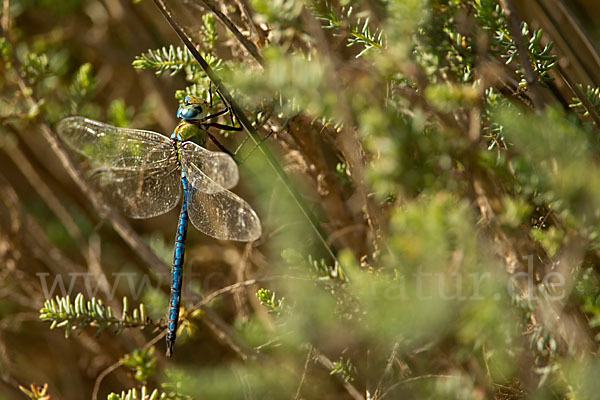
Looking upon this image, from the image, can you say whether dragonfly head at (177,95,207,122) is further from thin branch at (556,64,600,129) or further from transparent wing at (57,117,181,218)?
thin branch at (556,64,600,129)

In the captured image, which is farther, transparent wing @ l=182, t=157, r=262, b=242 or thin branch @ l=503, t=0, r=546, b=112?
transparent wing @ l=182, t=157, r=262, b=242

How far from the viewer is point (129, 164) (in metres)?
1.78

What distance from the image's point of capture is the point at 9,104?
1.79 metres

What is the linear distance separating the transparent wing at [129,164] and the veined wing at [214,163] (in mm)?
95

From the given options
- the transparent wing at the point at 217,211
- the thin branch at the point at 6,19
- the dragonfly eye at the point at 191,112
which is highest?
the thin branch at the point at 6,19

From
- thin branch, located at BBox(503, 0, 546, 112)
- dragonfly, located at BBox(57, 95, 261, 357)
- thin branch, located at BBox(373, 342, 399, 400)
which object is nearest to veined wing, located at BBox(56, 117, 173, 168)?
dragonfly, located at BBox(57, 95, 261, 357)

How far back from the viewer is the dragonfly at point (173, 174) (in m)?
1.55

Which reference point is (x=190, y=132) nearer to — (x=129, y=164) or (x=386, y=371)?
(x=129, y=164)

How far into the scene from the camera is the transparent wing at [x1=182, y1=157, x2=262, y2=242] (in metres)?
1.52

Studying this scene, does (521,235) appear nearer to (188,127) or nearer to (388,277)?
(388,277)

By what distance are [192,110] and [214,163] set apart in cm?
15

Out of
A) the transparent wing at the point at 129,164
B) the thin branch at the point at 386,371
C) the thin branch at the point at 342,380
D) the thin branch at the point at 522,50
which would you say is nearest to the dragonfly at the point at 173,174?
the transparent wing at the point at 129,164

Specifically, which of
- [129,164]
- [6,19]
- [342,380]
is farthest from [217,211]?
[6,19]

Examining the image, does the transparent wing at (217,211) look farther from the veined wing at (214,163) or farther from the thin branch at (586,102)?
the thin branch at (586,102)
